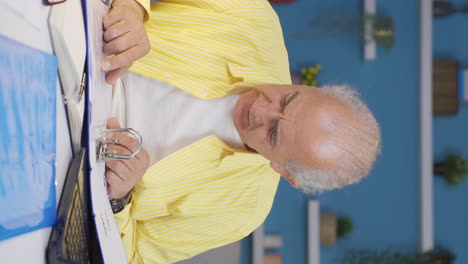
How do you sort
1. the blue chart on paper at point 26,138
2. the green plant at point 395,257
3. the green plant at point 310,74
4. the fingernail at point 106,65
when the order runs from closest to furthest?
the blue chart on paper at point 26,138 < the fingernail at point 106,65 < the green plant at point 395,257 < the green plant at point 310,74

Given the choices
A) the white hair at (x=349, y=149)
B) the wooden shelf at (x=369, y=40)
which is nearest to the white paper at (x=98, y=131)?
the white hair at (x=349, y=149)

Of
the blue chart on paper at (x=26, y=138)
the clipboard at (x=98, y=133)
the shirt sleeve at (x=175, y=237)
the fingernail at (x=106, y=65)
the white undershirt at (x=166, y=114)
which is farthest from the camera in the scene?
the shirt sleeve at (x=175, y=237)

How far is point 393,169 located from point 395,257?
438mm

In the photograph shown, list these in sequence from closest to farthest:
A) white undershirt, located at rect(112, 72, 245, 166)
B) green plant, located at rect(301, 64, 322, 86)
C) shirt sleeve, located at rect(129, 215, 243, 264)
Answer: white undershirt, located at rect(112, 72, 245, 166), shirt sleeve, located at rect(129, 215, 243, 264), green plant, located at rect(301, 64, 322, 86)

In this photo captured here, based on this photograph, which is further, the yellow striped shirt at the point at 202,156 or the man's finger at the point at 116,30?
the yellow striped shirt at the point at 202,156

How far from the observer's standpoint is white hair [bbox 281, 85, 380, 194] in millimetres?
1059

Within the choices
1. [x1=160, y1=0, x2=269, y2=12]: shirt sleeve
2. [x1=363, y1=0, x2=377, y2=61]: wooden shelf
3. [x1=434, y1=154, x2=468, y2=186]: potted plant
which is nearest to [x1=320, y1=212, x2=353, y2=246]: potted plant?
[x1=434, y1=154, x2=468, y2=186]: potted plant

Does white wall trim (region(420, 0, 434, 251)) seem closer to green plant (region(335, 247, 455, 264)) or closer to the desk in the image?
green plant (region(335, 247, 455, 264))

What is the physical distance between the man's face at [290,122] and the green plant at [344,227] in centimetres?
136

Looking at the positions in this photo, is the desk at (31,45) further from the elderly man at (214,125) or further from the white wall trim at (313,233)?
the white wall trim at (313,233)

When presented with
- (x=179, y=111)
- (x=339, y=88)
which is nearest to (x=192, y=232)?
(x=179, y=111)

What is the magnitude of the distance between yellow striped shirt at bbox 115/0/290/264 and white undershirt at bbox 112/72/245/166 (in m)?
0.04

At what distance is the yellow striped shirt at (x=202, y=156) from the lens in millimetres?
1072

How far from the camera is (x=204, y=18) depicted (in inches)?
43.3
